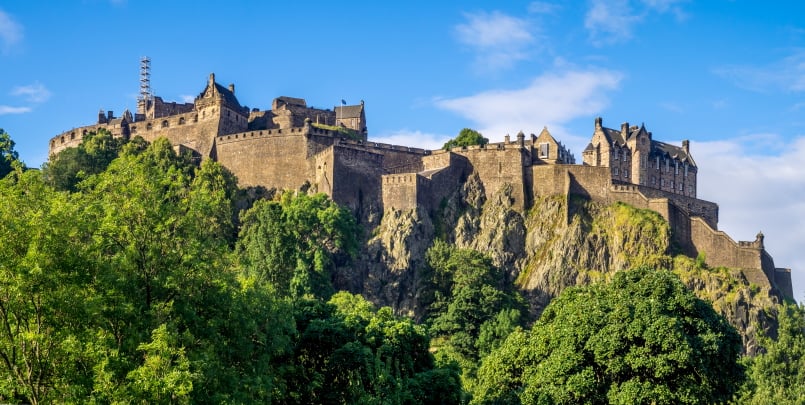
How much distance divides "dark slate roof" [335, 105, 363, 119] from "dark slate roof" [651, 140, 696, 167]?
32.3 metres

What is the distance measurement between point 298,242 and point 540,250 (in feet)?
72.5

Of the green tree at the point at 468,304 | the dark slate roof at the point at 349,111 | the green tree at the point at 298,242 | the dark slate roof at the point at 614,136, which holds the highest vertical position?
the dark slate roof at the point at 349,111

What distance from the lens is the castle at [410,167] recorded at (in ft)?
294

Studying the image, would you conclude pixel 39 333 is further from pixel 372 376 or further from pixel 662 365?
pixel 662 365

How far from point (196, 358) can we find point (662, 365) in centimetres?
2202

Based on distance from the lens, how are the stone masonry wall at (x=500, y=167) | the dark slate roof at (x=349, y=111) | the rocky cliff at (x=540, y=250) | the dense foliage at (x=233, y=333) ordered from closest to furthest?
the dense foliage at (x=233, y=333) → the rocky cliff at (x=540, y=250) → the stone masonry wall at (x=500, y=167) → the dark slate roof at (x=349, y=111)

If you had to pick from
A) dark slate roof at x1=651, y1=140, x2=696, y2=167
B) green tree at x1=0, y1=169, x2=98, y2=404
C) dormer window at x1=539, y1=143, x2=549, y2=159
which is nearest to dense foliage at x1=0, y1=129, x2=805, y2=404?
green tree at x1=0, y1=169, x2=98, y2=404

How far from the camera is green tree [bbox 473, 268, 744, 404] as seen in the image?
154 ft

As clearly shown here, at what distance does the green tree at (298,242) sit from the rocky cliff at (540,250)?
3.51 metres

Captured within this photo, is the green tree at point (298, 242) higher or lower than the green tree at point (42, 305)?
higher

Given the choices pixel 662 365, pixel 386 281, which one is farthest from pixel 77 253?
pixel 386 281

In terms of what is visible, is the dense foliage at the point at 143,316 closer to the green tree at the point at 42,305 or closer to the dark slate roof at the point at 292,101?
the green tree at the point at 42,305

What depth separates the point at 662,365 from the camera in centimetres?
4662

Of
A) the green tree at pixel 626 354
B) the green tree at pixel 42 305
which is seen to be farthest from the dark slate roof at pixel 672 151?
the green tree at pixel 42 305
